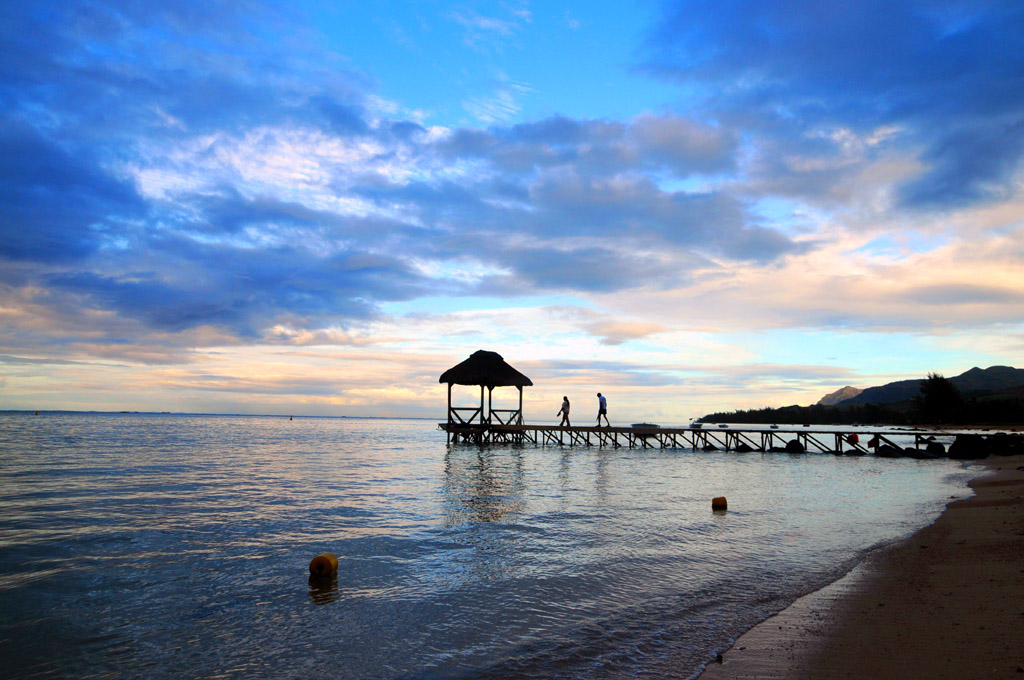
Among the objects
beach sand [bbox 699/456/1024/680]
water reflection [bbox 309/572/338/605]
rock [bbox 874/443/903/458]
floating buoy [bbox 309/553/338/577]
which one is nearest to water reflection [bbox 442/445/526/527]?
floating buoy [bbox 309/553/338/577]

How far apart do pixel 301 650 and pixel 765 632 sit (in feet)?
15.2

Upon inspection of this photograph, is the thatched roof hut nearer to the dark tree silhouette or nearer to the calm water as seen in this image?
the calm water

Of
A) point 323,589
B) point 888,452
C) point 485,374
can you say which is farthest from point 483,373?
point 323,589

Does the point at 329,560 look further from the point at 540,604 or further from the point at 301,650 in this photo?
the point at 540,604

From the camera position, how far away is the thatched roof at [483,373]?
39.2 metres

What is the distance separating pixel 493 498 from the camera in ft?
52.5

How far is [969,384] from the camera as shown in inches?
5044

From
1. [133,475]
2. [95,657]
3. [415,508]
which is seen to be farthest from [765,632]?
[133,475]

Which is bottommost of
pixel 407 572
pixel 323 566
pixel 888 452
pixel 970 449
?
pixel 888 452

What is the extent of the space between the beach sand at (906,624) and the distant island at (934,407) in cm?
6679

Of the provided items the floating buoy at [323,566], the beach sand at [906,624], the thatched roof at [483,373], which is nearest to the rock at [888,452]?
the thatched roof at [483,373]

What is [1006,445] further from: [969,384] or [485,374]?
[969,384]

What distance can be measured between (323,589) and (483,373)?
31.6 m

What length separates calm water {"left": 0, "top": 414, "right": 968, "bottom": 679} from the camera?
17.9 ft
